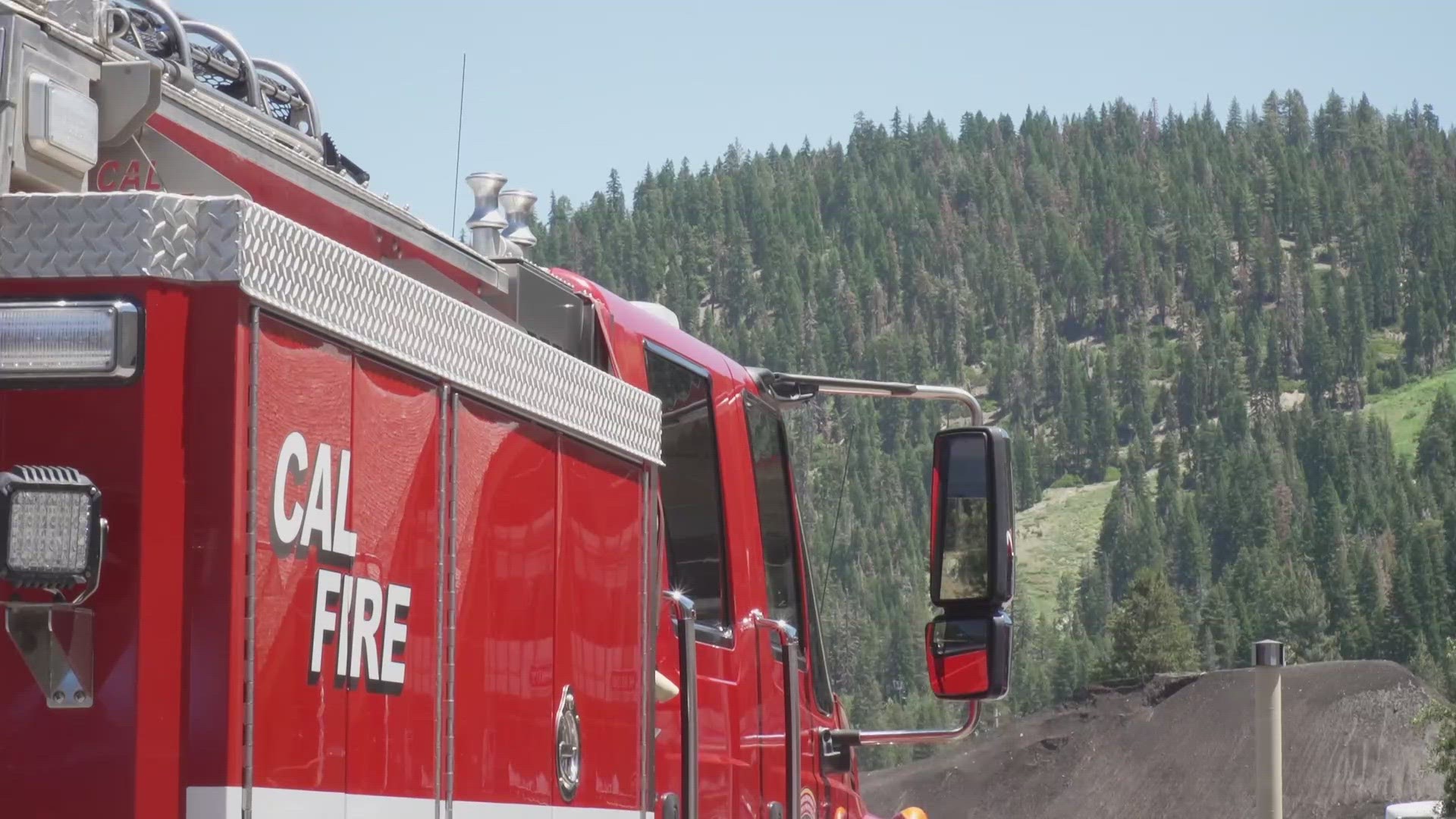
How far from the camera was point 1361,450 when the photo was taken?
196625mm

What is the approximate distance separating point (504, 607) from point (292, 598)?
3.15ft

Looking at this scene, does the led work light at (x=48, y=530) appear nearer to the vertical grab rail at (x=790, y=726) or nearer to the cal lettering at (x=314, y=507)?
the cal lettering at (x=314, y=507)

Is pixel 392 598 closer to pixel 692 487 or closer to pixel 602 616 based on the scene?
pixel 602 616

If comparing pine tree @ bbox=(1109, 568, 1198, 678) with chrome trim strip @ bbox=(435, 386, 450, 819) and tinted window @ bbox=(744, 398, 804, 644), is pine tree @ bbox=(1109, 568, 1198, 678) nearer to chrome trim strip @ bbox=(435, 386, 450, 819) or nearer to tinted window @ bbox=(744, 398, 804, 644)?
tinted window @ bbox=(744, 398, 804, 644)

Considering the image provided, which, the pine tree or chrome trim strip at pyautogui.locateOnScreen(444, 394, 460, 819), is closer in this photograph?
chrome trim strip at pyautogui.locateOnScreen(444, 394, 460, 819)

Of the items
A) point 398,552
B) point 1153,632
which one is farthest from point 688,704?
point 1153,632

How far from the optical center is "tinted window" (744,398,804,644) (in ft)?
20.8

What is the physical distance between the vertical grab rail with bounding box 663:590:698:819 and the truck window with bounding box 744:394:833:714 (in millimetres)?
923

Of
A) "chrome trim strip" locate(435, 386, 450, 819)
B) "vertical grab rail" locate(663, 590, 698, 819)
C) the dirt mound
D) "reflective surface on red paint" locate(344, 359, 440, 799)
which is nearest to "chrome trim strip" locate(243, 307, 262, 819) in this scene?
"reflective surface on red paint" locate(344, 359, 440, 799)

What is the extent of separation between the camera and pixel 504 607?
4035 millimetres

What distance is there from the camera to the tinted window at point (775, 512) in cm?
634

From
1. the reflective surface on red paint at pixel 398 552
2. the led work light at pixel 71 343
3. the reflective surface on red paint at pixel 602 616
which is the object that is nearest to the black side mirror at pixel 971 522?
the reflective surface on red paint at pixel 602 616

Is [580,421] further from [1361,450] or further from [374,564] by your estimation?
[1361,450]

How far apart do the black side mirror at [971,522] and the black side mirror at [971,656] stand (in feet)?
0.26
